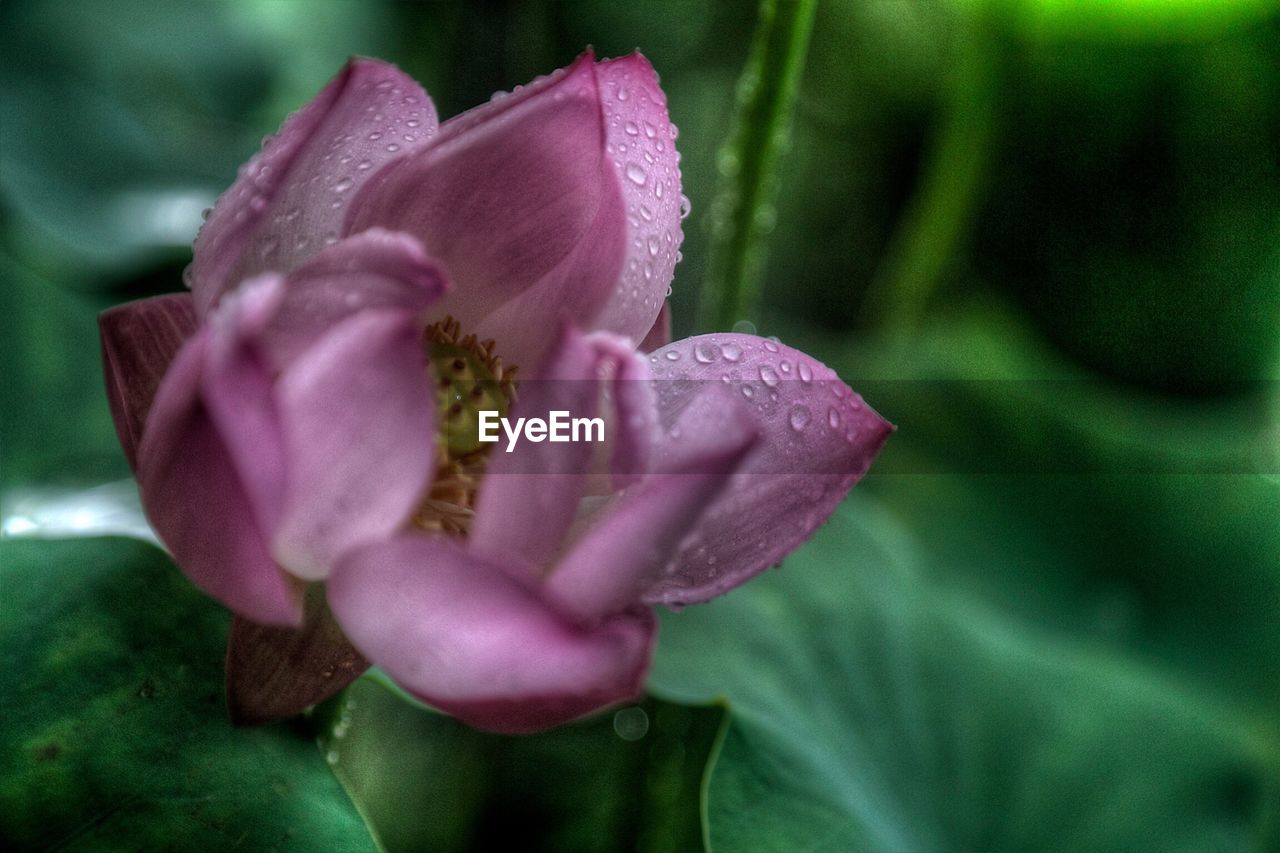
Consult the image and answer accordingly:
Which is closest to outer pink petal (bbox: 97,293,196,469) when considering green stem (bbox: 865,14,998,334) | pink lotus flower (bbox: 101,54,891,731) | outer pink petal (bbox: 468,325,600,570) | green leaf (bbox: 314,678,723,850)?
pink lotus flower (bbox: 101,54,891,731)

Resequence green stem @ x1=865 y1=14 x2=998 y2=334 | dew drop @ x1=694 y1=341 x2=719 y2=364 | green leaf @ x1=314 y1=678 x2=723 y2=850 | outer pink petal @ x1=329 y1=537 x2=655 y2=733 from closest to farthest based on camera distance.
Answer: outer pink petal @ x1=329 y1=537 x2=655 y2=733, dew drop @ x1=694 y1=341 x2=719 y2=364, green leaf @ x1=314 y1=678 x2=723 y2=850, green stem @ x1=865 y1=14 x2=998 y2=334

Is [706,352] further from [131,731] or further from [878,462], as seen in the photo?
[878,462]

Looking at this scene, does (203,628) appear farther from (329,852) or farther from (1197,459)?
(1197,459)

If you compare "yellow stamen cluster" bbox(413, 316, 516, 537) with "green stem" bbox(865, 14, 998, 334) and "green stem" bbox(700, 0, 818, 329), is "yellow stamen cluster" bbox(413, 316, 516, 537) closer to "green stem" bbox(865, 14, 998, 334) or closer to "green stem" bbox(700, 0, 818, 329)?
"green stem" bbox(700, 0, 818, 329)

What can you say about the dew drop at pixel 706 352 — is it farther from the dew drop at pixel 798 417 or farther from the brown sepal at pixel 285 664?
the brown sepal at pixel 285 664

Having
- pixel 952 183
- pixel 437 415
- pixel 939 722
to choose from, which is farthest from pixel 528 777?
pixel 952 183

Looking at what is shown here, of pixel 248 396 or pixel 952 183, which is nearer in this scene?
pixel 248 396

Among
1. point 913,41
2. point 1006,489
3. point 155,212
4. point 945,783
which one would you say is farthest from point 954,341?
point 155,212
